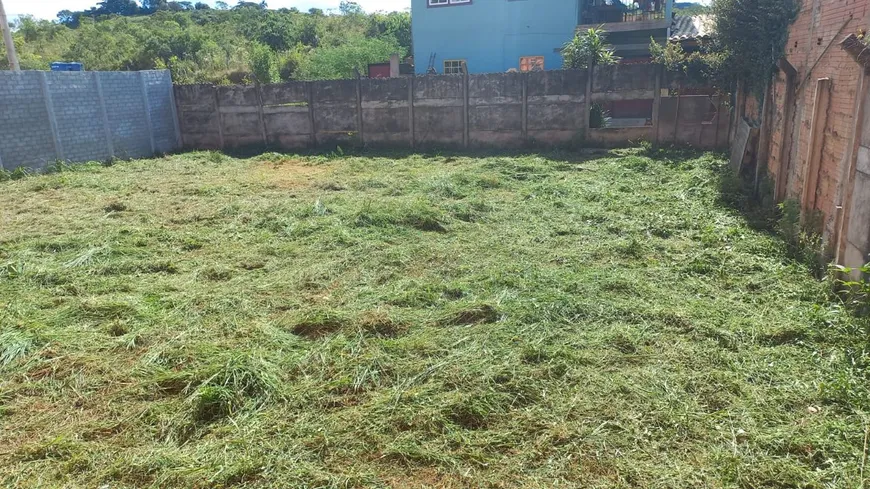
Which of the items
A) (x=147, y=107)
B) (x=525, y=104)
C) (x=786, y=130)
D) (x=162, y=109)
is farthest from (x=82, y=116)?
(x=786, y=130)

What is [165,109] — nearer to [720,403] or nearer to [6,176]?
[6,176]

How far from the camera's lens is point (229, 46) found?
29875 mm

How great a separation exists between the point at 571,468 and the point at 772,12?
24.7 ft

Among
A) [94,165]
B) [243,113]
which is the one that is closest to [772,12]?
[243,113]

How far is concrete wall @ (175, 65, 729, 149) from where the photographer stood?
12.4 m

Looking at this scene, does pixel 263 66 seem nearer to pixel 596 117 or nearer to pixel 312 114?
pixel 312 114

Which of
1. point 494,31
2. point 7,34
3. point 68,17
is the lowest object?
point 7,34

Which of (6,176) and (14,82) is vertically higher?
(14,82)

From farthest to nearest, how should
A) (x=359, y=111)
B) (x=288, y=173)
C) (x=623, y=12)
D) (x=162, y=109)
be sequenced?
(x=623, y=12), (x=162, y=109), (x=359, y=111), (x=288, y=173)

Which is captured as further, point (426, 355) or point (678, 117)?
point (678, 117)

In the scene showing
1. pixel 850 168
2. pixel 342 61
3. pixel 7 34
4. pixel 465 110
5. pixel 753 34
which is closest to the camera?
pixel 850 168

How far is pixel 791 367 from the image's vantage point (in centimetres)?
356

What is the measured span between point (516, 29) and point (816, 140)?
1657 cm

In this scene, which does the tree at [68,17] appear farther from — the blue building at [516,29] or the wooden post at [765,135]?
the wooden post at [765,135]
